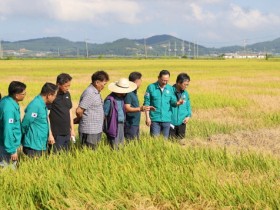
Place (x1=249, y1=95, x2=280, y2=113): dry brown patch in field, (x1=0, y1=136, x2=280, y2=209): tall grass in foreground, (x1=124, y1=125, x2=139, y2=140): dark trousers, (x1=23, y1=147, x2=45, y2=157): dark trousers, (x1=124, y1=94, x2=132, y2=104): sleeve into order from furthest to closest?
(x1=249, y1=95, x2=280, y2=113): dry brown patch in field → (x1=124, y1=125, x2=139, y2=140): dark trousers → (x1=124, y1=94, x2=132, y2=104): sleeve → (x1=23, y1=147, x2=45, y2=157): dark trousers → (x1=0, y1=136, x2=280, y2=209): tall grass in foreground

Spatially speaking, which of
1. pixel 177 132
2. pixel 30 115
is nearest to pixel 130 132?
pixel 177 132

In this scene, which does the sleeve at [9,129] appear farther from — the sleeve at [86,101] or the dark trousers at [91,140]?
the dark trousers at [91,140]

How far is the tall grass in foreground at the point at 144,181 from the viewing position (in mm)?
3600

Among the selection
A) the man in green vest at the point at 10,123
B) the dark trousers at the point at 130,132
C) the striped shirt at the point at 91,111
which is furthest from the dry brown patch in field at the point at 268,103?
the man in green vest at the point at 10,123

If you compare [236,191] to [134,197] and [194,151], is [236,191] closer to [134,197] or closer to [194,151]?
[134,197]

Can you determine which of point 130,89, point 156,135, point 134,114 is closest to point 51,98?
point 130,89

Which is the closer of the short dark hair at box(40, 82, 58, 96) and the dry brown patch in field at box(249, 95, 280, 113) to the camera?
the short dark hair at box(40, 82, 58, 96)

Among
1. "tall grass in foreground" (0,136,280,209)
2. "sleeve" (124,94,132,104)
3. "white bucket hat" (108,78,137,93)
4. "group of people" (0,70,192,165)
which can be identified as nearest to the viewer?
"tall grass in foreground" (0,136,280,209)

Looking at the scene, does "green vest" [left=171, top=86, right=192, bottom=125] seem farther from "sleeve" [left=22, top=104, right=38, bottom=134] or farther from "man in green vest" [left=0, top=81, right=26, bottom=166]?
"man in green vest" [left=0, top=81, right=26, bottom=166]

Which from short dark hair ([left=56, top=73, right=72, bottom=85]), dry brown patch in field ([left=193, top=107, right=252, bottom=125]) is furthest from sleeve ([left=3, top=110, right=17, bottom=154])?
dry brown patch in field ([left=193, top=107, right=252, bottom=125])

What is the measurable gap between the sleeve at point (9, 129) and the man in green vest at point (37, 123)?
244mm

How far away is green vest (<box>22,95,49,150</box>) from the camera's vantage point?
5020mm

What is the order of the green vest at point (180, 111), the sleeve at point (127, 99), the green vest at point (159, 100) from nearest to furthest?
the sleeve at point (127, 99) < the green vest at point (159, 100) < the green vest at point (180, 111)

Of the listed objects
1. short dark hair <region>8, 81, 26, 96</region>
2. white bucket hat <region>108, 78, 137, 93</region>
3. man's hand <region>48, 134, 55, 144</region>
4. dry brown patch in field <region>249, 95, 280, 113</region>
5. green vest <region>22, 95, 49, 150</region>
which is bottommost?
dry brown patch in field <region>249, 95, 280, 113</region>
